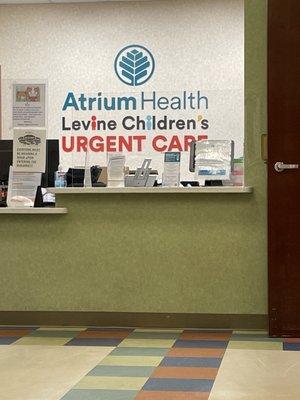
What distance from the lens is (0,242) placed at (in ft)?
20.8

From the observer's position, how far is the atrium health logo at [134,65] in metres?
10.1

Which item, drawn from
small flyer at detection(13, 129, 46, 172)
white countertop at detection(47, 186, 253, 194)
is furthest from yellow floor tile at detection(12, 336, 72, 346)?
small flyer at detection(13, 129, 46, 172)

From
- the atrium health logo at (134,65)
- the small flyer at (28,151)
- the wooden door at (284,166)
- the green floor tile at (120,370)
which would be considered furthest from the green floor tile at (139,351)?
the atrium health logo at (134,65)

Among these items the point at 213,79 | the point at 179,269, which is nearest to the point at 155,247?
the point at 179,269

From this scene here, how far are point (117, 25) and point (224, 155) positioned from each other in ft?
14.3

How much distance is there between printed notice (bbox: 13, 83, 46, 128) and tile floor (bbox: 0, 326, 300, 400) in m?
4.46

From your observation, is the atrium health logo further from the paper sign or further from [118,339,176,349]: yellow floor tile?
[118,339,176,349]: yellow floor tile

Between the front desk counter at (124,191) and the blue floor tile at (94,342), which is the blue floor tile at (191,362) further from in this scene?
the front desk counter at (124,191)

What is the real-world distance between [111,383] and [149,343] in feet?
4.06

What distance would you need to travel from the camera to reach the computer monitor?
6902 millimetres

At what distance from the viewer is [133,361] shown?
4910 mm

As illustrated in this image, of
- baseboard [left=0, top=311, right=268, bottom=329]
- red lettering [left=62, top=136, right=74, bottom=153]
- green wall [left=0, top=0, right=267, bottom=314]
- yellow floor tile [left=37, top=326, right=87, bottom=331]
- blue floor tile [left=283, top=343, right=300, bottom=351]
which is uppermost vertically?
red lettering [left=62, top=136, right=74, bottom=153]

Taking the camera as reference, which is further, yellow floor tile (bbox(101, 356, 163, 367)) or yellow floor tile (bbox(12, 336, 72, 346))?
yellow floor tile (bbox(12, 336, 72, 346))

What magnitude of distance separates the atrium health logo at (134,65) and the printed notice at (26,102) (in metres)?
0.98
